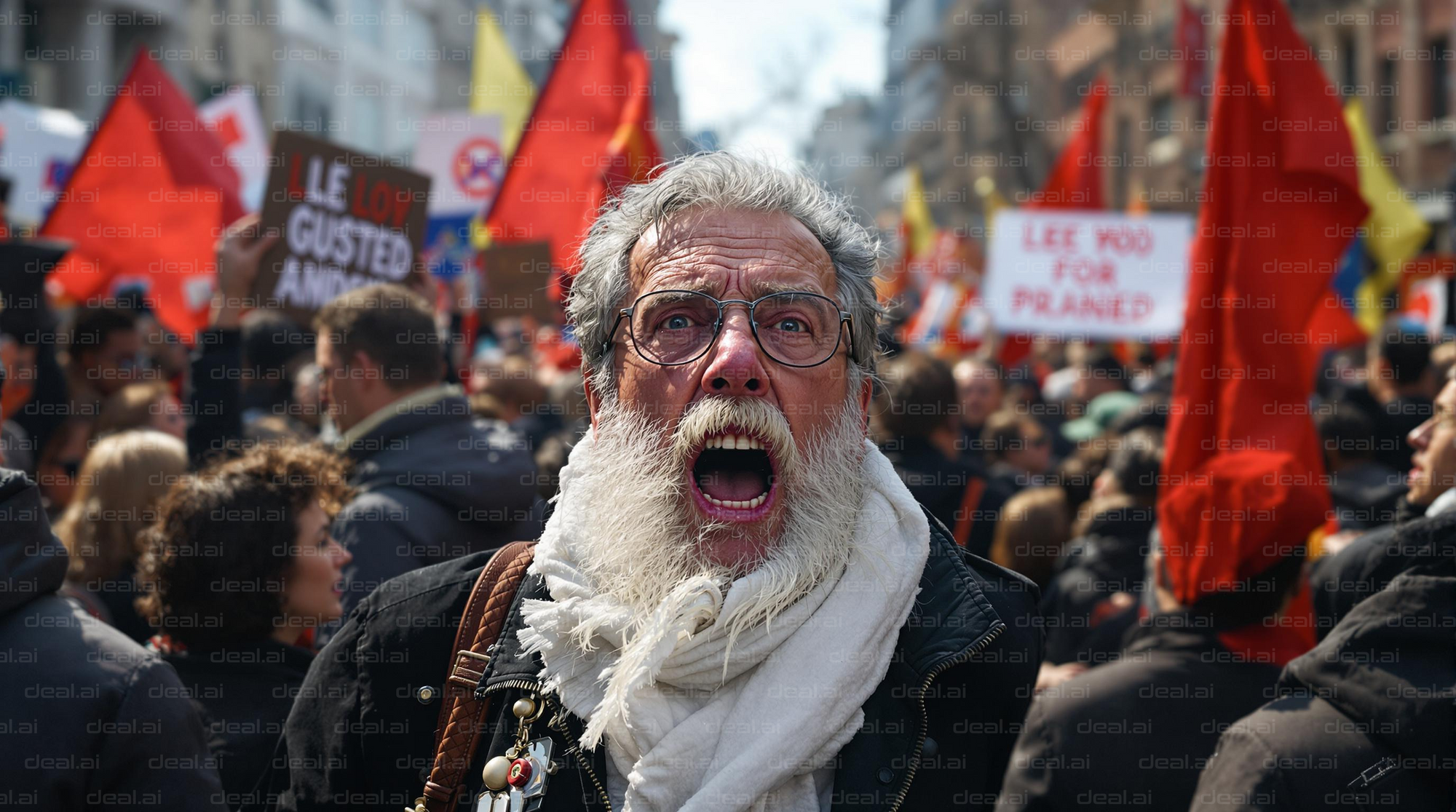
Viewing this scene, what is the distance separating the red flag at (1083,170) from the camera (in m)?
10.0

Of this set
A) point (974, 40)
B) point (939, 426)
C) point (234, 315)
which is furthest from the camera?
point (974, 40)

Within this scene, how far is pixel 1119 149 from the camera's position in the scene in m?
34.9

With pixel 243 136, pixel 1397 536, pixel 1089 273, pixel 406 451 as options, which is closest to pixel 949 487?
pixel 406 451

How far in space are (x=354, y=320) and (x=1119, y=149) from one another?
3393cm

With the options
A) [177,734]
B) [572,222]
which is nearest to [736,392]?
[177,734]

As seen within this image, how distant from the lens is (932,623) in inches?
83.8

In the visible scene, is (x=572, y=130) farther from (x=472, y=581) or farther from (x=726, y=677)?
(x=726, y=677)

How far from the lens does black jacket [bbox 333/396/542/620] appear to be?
10.8 feet

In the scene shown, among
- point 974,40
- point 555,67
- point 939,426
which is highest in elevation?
point 974,40

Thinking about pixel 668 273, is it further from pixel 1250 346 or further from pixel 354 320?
pixel 1250 346

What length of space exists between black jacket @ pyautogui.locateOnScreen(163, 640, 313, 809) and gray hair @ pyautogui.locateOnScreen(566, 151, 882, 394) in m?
1.05

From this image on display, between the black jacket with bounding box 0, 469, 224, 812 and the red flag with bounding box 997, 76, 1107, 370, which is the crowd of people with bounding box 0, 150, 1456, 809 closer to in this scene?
the black jacket with bounding box 0, 469, 224, 812

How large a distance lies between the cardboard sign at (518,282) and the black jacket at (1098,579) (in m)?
3.18

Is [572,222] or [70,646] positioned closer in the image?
[70,646]
